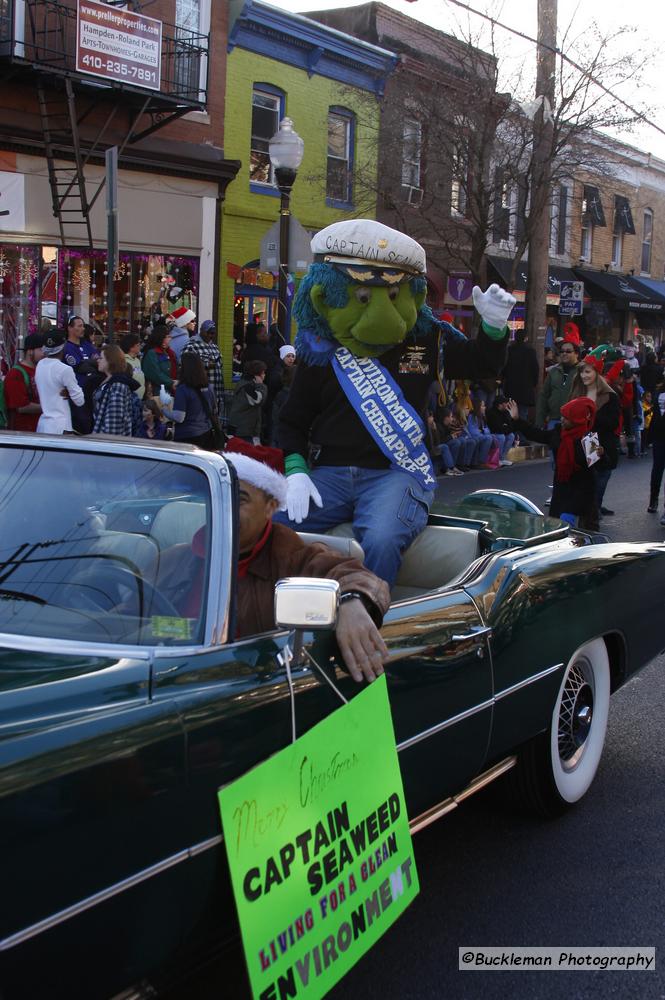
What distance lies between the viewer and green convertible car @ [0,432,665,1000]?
1995 mm

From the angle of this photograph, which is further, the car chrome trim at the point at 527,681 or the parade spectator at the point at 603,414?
the parade spectator at the point at 603,414

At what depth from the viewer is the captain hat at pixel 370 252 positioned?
4590 millimetres

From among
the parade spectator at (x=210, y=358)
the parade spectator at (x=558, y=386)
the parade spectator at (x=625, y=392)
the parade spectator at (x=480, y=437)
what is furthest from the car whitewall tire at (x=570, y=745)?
the parade spectator at (x=480, y=437)

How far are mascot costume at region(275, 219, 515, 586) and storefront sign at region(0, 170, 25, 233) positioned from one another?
12.4 metres

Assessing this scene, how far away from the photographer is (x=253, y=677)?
253 centimetres

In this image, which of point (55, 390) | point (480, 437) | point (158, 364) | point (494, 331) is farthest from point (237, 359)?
point (494, 331)

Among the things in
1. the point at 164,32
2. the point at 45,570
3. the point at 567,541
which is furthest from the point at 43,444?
the point at 164,32

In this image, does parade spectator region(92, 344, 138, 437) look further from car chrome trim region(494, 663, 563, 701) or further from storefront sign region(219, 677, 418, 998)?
storefront sign region(219, 677, 418, 998)

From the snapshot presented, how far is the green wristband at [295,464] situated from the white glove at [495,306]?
1.02 metres

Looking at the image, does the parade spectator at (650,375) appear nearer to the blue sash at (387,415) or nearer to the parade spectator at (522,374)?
the parade spectator at (522,374)

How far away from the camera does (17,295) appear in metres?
16.4

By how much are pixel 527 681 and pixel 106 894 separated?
1.97 meters

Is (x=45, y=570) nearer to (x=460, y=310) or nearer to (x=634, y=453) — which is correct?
(x=634, y=453)

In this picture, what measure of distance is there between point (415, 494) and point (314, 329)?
946 mm
